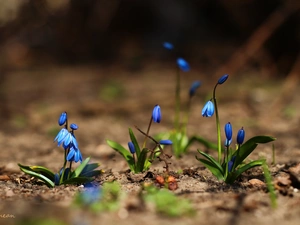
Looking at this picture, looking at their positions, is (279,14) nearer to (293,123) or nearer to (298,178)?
(293,123)

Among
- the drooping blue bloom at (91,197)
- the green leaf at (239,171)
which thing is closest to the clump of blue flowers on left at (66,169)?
the drooping blue bloom at (91,197)

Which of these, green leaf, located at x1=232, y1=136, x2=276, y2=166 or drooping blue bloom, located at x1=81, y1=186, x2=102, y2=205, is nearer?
drooping blue bloom, located at x1=81, y1=186, x2=102, y2=205

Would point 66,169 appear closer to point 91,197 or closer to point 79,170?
point 79,170

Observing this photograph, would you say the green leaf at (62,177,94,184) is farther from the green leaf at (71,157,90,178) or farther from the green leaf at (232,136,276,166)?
the green leaf at (232,136,276,166)

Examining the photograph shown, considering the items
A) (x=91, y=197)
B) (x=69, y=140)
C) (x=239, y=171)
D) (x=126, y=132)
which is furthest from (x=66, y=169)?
(x=126, y=132)

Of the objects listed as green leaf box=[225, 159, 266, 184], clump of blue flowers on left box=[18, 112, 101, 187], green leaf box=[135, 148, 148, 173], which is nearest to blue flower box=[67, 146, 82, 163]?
clump of blue flowers on left box=[18, 112, 101, 187]
